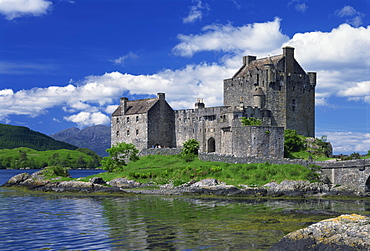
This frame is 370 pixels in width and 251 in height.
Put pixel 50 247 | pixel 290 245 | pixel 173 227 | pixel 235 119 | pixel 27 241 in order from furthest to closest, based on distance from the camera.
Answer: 1. pixel 235 119
2. pixel 173 227
3. pixel 27 241
4. pixel 50 247
5. pixel 290 245

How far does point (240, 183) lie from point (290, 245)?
33.3m

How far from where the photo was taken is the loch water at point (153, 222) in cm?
2544

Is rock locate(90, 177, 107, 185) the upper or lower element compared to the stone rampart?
lower

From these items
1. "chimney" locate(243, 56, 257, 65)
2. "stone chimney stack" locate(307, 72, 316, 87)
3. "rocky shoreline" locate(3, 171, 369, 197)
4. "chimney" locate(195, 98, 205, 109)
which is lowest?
"rocky shoreline" locate(3, 171, 369, 197)

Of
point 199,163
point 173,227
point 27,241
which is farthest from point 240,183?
point 27,241

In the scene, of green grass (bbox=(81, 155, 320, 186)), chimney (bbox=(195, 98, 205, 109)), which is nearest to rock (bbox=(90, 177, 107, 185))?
green grass (bbox=(81, 155, 320, 186))

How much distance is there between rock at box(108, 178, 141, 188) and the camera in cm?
6037

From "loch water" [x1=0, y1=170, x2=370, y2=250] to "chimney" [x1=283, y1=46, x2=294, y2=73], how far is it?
34825 mm

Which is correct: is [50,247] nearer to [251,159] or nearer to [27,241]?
[27,241]

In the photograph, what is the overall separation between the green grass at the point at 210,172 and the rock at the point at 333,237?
31.4 m

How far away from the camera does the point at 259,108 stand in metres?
73.8

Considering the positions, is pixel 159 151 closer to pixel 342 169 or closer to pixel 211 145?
pixel 211 145

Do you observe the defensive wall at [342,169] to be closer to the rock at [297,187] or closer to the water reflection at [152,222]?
the rock at [297,187]

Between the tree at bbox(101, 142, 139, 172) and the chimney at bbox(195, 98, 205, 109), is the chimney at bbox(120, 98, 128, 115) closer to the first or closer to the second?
the tree at bbox(101, 142, 139, 172)
